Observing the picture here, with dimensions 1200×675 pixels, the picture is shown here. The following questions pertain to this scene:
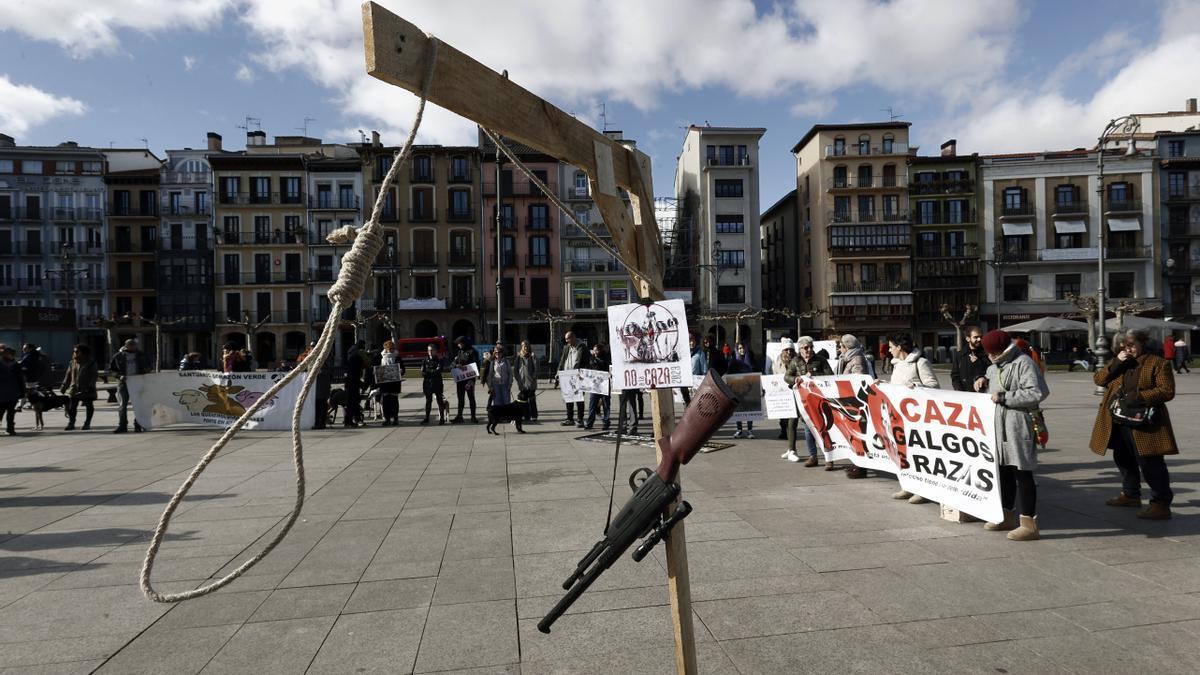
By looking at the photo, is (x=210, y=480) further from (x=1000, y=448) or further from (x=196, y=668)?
(x=1000, y=448)

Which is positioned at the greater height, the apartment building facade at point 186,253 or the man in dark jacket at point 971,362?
the apartment building facade at point 186,253

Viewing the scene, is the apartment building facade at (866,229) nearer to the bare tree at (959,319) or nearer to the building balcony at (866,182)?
the building balcony at (866,182)

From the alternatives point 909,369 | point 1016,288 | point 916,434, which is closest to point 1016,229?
point 1016,288

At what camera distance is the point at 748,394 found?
Result: 1081 centimetres

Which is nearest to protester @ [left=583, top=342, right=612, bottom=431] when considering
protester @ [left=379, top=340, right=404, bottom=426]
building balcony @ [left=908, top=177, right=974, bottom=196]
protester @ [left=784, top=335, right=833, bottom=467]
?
protester @ [left=379, top=340, right=404, bottom=426]

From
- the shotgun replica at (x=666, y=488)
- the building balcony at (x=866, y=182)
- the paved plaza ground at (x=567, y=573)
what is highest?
the building balcony at (x=866, y=182)

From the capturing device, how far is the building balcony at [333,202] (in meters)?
49.4

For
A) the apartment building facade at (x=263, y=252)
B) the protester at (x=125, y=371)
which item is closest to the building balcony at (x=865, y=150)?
the apartment building facade at (x=263, y=252)

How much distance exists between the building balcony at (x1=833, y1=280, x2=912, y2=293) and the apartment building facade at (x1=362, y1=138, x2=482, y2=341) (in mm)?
27540

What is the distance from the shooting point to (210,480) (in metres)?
7.73

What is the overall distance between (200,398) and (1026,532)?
14111mm

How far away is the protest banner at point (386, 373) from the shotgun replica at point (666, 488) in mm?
12524

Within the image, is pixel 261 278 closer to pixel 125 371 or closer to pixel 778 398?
pixel 125 371

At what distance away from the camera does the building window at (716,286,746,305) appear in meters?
50.1
